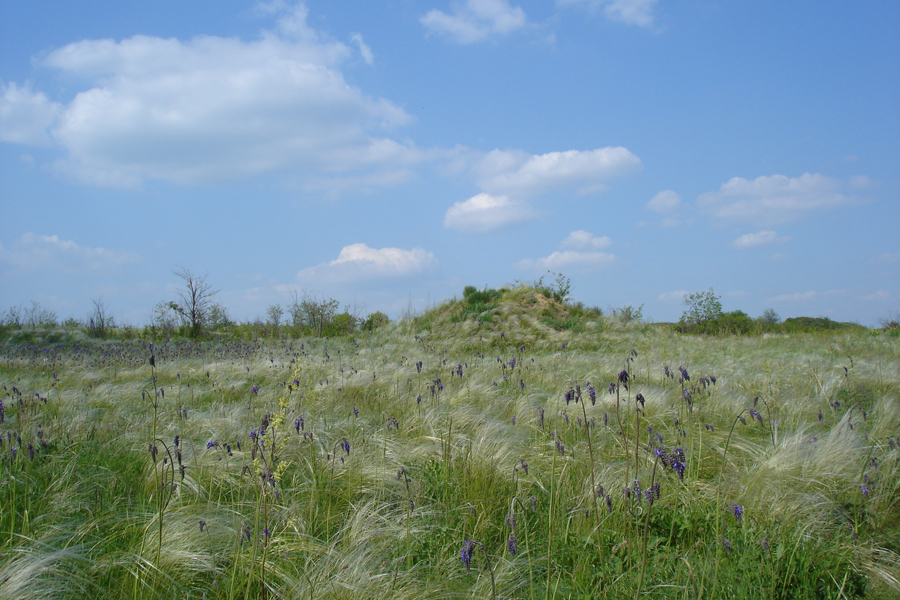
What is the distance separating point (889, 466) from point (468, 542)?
3.15m

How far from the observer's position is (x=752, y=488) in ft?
9.03

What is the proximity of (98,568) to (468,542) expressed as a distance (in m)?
1.57

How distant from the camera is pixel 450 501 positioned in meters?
2.66

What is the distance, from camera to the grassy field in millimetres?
1876

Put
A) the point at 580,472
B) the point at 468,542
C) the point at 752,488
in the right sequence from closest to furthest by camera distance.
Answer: the point at 468,542, the point at 752,488, the point at 580,472

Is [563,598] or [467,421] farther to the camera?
[467,421]

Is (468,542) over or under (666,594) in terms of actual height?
over

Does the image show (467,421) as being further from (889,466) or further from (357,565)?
(889,466)

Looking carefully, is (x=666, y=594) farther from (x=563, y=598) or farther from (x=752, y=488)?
(x=752, y=488)

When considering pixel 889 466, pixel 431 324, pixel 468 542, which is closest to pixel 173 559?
pixel 468 542

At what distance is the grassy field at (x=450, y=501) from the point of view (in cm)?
188

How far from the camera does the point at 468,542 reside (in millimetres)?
1554

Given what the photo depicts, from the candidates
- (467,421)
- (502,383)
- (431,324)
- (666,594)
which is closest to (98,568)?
(666,594)

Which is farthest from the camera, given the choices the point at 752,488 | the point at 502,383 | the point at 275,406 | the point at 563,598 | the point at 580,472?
the point at 502,383
